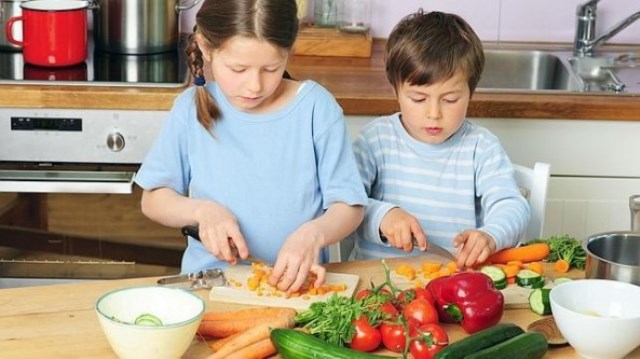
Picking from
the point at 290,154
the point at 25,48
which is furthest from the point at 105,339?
the point at 25,48

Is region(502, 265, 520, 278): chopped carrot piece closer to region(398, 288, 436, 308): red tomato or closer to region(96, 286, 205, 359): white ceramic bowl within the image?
region(398, 288, 436, 308): red tomato

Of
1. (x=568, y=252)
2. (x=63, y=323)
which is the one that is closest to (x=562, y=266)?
(x=568, y=252)

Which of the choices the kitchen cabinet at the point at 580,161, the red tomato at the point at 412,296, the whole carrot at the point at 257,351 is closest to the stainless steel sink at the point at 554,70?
the kitchen cabinet at the point at 580,161

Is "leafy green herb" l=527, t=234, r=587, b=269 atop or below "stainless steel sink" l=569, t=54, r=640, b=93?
below

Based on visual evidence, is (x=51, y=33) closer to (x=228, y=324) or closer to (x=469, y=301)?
(x=228, y=324)

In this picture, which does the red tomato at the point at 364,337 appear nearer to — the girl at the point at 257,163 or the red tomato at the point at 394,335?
the red tomato at the point at 394,335

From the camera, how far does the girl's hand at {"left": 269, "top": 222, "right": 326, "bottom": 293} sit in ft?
6.38

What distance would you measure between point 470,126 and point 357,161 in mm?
251

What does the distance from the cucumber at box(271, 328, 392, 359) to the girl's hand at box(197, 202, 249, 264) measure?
0.31 metres

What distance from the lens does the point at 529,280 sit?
201 cm

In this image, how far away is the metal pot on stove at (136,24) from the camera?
10.3 feet

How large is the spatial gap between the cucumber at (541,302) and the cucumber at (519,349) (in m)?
0.15

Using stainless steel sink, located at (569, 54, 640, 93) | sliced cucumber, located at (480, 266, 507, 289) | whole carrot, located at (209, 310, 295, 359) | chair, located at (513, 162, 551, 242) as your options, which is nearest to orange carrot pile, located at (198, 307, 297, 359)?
whole carrot, located at (209, 310, 295, 359)

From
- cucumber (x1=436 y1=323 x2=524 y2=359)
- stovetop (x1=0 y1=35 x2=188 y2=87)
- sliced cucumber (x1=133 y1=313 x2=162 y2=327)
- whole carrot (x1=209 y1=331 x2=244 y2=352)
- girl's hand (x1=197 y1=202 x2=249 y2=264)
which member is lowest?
whole carrot (x1=209 y1=331 x2=244 y2=352)
